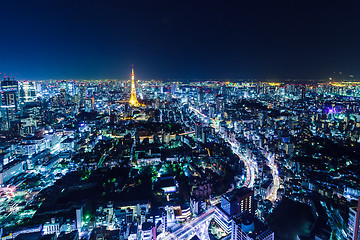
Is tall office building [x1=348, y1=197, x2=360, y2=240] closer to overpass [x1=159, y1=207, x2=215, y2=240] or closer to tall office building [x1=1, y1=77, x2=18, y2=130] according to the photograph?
overpass [x1=159, y1=207, x2=215, y2=240]

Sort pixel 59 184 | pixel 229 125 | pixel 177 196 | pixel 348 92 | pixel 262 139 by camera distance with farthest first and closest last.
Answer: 1. pixel 348 92
2. pixel 229 125
3. pixel 262 139
4. pixel 59 184
5. pixel 177 196

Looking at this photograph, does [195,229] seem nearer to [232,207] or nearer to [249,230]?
[232,207]

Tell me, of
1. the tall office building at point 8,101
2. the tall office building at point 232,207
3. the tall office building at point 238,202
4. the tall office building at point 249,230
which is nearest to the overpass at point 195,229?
the tall office building at point 232,207

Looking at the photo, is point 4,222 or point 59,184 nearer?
point 4,222

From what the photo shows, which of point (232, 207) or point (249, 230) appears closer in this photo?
point (249, 230)

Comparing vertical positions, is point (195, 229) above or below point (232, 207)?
below

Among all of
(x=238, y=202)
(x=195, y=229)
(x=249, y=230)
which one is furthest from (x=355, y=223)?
(x=195, y=229)

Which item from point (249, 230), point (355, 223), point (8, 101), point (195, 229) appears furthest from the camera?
point (8, 101)

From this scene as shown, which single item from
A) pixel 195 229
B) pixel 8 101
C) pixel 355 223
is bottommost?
pixel 195 229

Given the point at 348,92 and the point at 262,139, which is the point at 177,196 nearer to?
the point at 262,139

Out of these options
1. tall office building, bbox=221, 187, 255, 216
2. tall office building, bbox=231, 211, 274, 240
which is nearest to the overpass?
tall office building, bbox=221, 187, 255, 216

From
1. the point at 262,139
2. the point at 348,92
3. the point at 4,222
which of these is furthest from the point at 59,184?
the point at 348,92
